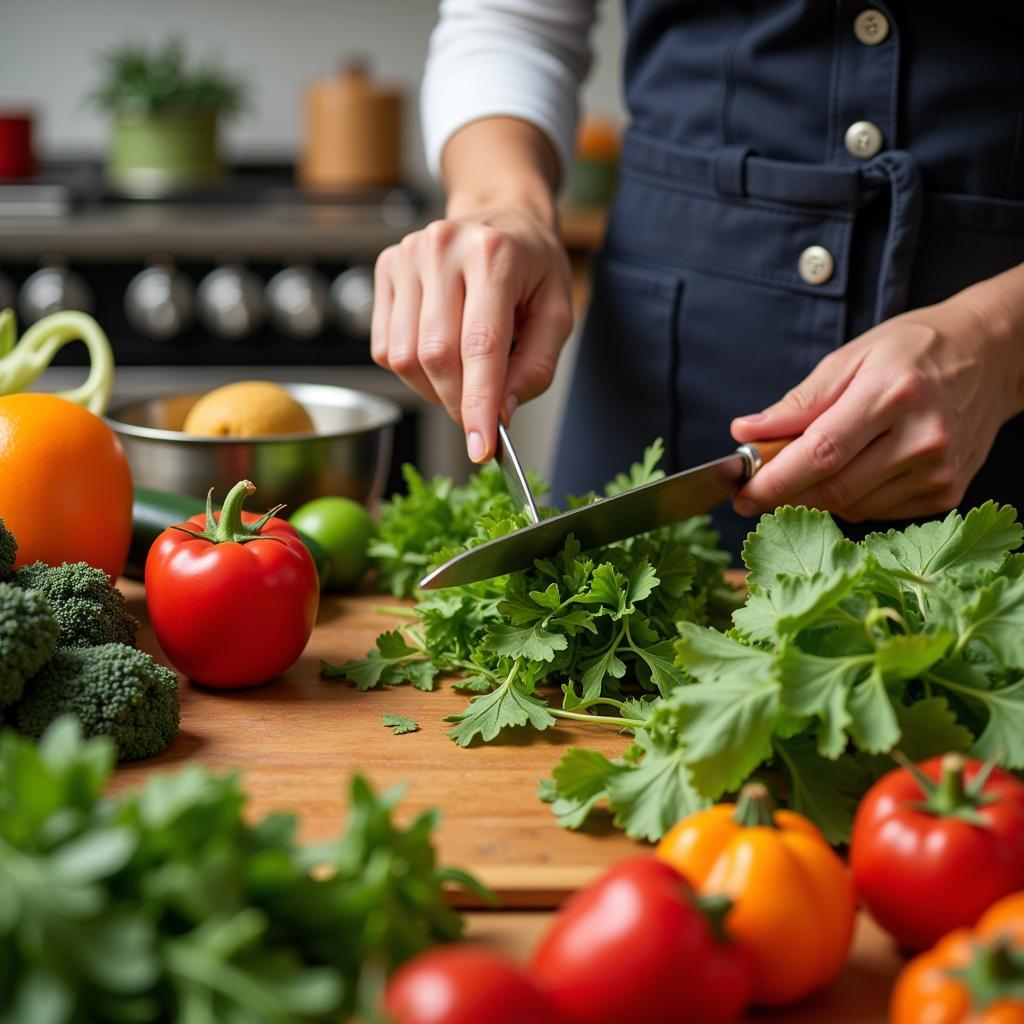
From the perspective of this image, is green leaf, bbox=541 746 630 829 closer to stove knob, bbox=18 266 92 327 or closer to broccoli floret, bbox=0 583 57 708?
broccoli floret, bbox=0 583 57 708

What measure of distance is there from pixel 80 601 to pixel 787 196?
35.2 inches

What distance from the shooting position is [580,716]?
1016 millimetres

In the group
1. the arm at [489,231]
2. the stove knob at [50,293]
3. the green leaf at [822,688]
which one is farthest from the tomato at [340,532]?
the stove knob at [50,293]

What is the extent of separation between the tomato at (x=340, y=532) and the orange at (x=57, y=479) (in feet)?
0.72

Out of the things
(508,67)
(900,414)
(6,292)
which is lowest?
(6,292)

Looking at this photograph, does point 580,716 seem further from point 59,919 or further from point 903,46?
point 903,46

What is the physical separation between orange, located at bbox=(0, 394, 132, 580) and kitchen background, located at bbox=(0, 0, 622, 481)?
168cm

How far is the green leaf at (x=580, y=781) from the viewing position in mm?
870

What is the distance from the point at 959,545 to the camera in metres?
0.97

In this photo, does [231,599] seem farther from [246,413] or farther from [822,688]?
[822,688]

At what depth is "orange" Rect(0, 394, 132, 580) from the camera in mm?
1130

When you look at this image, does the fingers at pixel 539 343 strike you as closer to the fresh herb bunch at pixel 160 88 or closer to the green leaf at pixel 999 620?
the green leaf at pixel 999 620

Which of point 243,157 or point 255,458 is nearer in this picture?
point 255,458

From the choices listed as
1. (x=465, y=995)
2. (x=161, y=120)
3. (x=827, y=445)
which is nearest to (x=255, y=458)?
(x=827, y=445)
